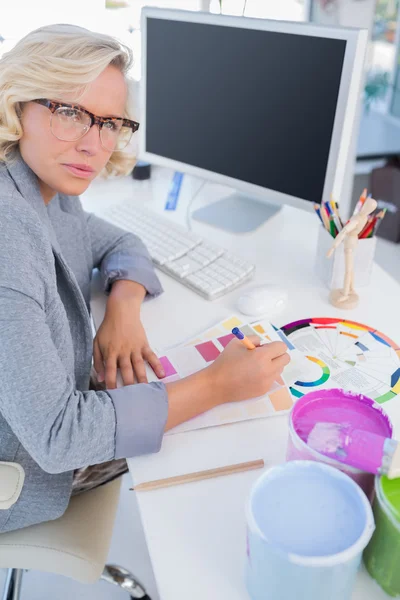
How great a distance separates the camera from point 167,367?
870 mm

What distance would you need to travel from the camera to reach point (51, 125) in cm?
83

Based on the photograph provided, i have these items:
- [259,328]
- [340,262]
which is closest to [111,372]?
[259,328]

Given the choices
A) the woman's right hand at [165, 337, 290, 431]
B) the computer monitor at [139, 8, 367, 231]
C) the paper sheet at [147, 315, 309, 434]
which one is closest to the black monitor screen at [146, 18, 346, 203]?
the computer monitor at [139, 8, 367, 231]

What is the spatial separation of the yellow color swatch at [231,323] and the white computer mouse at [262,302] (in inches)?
1.0

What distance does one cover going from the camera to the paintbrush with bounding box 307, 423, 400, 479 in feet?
1.82

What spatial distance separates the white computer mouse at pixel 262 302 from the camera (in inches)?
38.8

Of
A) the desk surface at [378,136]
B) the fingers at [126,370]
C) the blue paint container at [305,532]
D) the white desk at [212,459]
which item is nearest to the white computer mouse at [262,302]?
the white desk at [212,459]


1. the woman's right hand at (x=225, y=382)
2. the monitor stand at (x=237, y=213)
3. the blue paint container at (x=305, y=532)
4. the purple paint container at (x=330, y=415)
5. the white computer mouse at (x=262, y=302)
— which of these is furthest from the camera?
the monitor stand at (x=237, y=213)

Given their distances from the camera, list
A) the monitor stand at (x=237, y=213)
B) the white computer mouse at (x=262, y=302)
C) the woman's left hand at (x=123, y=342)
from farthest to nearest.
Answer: the monitor stand at (x=237, y=213) < the white computer mouse at (x=262, y=302) < the woman's left hand at (x=123, y=342)

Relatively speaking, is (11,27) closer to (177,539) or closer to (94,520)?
(94,520)

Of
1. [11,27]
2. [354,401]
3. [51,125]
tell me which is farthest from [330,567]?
[11,27]

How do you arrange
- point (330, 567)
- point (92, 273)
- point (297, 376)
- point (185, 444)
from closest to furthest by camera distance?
point (330, 567) < point (185, 444) < point (297, 376) < point (92, 273)

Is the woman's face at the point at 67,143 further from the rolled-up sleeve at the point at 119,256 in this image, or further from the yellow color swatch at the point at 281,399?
the yellow color swatch at the point at 281,399

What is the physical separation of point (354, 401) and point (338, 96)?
607 mm
